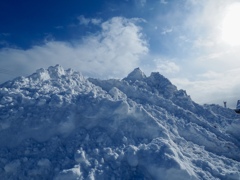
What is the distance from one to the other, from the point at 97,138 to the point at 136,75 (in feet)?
28.9

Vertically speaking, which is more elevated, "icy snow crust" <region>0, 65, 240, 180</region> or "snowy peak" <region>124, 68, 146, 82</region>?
"snowy peak" <region>124, 68, 146, 82</region>

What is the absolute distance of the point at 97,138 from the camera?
870cm

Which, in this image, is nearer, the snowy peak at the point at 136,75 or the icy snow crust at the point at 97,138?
the icy snow crust at the point at 97,138

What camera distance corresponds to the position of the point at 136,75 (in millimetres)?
16781

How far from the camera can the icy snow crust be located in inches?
297

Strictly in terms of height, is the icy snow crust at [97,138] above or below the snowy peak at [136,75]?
below

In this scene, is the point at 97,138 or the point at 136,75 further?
the point at 136,75

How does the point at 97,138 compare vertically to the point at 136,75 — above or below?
below

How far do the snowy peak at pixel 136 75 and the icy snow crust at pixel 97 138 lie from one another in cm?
411

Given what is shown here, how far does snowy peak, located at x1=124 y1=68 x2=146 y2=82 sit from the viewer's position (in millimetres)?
16594

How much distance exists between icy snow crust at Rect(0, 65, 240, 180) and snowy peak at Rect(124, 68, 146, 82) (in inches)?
162

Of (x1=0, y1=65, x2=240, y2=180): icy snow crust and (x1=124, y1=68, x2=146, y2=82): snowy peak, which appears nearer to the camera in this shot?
(x1=0, y1=65, x2=240, y2=180): icy snow crust

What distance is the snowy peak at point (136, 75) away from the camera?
16594 millimetres

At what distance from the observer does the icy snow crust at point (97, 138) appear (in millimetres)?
7535
